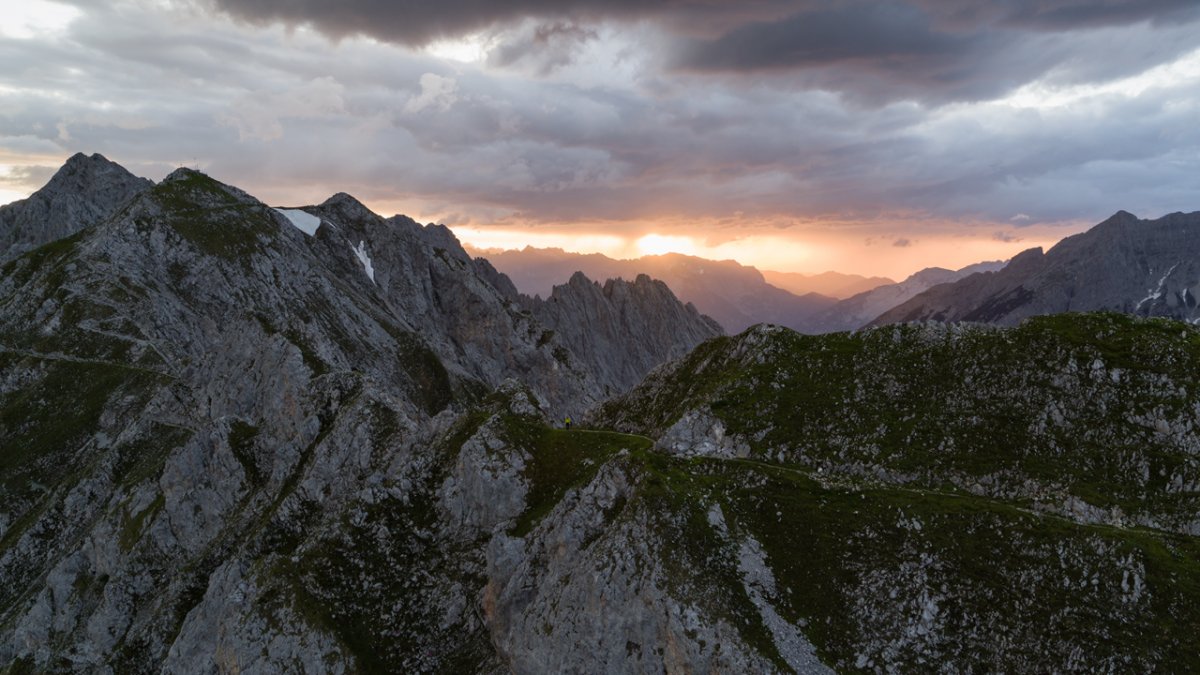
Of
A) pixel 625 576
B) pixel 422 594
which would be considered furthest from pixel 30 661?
pixel 625 576

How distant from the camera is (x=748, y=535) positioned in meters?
43.4

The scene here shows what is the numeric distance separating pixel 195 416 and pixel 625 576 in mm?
79535

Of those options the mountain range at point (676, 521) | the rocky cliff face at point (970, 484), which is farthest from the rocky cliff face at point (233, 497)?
the rocky cliff face at point (970, 484)

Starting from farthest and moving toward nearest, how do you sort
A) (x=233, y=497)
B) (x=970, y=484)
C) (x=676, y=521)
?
(x=233, y=497), (x=970, y=484), (x=676, y=521)

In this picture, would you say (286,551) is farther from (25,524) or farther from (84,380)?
(84,380)

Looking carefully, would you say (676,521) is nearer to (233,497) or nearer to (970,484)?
(970,484)

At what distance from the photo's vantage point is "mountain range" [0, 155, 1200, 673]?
38.1 meters

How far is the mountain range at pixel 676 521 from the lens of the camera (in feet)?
125

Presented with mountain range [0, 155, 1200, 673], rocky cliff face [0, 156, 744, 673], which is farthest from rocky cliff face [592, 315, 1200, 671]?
rocky cliff face [0, 156, 744, 673]

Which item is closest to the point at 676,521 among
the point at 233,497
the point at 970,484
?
the point at 970,484

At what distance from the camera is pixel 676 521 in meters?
43.2

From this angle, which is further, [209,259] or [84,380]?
[209,259]

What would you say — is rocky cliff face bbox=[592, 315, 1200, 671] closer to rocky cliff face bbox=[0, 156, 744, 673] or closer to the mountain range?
the mountain range

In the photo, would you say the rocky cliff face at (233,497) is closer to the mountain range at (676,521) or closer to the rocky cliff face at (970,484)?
the mountain range at (676,521)
